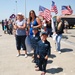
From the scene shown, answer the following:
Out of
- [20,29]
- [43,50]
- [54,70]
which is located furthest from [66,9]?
[43,50]

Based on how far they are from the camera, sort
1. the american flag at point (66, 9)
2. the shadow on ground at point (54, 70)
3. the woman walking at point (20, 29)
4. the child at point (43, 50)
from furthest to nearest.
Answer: the american flag at point (66, 9) < the woman walking at point (20, 29) < the shadow on ground at point (54, 70) < the child at point (43, 50)

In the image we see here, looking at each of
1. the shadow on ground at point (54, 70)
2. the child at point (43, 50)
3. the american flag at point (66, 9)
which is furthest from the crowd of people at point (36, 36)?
the american flag at point (66, 9)

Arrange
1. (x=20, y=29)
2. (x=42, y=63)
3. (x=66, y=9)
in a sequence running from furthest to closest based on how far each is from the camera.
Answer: (x=66, y=9) < (x=20, y=29) < (x=42, y=63)

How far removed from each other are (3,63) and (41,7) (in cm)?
1235

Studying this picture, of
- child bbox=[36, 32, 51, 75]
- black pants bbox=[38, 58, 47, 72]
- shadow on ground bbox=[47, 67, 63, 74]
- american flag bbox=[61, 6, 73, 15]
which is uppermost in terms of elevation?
american flag bbox=[61, 6, 73, 15]

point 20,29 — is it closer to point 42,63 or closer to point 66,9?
point 42,63

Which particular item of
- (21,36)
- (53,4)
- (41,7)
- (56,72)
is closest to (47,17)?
(41,7)

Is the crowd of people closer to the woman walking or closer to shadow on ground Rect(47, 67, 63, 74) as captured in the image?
the woman walking

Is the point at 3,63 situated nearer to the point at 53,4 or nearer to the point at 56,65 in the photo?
the point at 56,65

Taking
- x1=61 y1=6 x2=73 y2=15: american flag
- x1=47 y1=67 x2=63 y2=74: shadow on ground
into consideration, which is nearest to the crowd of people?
x1=47 y1=67 x2=63 y2=74: shadow on ground

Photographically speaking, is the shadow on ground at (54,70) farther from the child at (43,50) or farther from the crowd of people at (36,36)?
the child at (43,50)

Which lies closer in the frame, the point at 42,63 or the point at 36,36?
the point at 42,63

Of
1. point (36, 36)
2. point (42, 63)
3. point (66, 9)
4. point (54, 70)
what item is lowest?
point (54, 70)

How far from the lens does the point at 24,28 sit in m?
9.09
